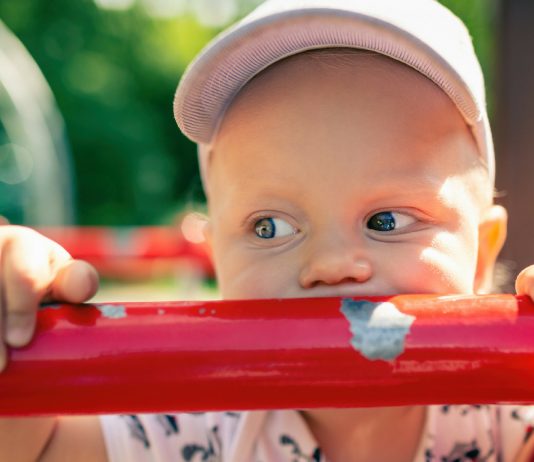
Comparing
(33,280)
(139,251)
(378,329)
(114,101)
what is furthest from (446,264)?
(114,101)

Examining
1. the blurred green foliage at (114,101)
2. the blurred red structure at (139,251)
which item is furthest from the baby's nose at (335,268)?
the blurred green foliage at (114,101)

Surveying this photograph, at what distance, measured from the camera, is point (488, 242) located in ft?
4.05

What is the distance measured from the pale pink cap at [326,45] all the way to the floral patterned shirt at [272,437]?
398 millimetres

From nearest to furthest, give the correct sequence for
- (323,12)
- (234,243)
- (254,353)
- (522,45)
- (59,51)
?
(254,353) → (323,12) → (234,243) → (522,45) → (59,51)

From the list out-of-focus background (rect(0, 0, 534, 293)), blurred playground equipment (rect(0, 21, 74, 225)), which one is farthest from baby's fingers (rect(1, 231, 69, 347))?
out-of-focus background (rect(0, 0, 534, 293))

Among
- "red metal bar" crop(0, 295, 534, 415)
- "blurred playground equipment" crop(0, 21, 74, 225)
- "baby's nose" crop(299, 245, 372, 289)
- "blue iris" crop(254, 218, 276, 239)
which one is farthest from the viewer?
"blurred playground equipment" crop(0, 21, 74, 225)

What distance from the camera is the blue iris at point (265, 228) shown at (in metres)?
1.07

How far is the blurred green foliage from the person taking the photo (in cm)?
1384

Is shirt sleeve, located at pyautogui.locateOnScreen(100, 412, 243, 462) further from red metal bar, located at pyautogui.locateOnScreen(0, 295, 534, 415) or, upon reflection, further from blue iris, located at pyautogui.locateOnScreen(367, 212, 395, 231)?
red metal bar, located at pyautogui.locateOnScreen(0, 295, 534, 415)

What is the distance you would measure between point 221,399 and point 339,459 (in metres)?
0.55

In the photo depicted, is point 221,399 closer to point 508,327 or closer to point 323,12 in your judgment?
point 508,327

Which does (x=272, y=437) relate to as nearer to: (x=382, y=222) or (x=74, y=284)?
(x=382, y=222)

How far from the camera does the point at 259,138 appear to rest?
1.08 m

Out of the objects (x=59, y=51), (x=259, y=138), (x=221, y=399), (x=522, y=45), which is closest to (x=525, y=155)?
(x=522, y=45)
